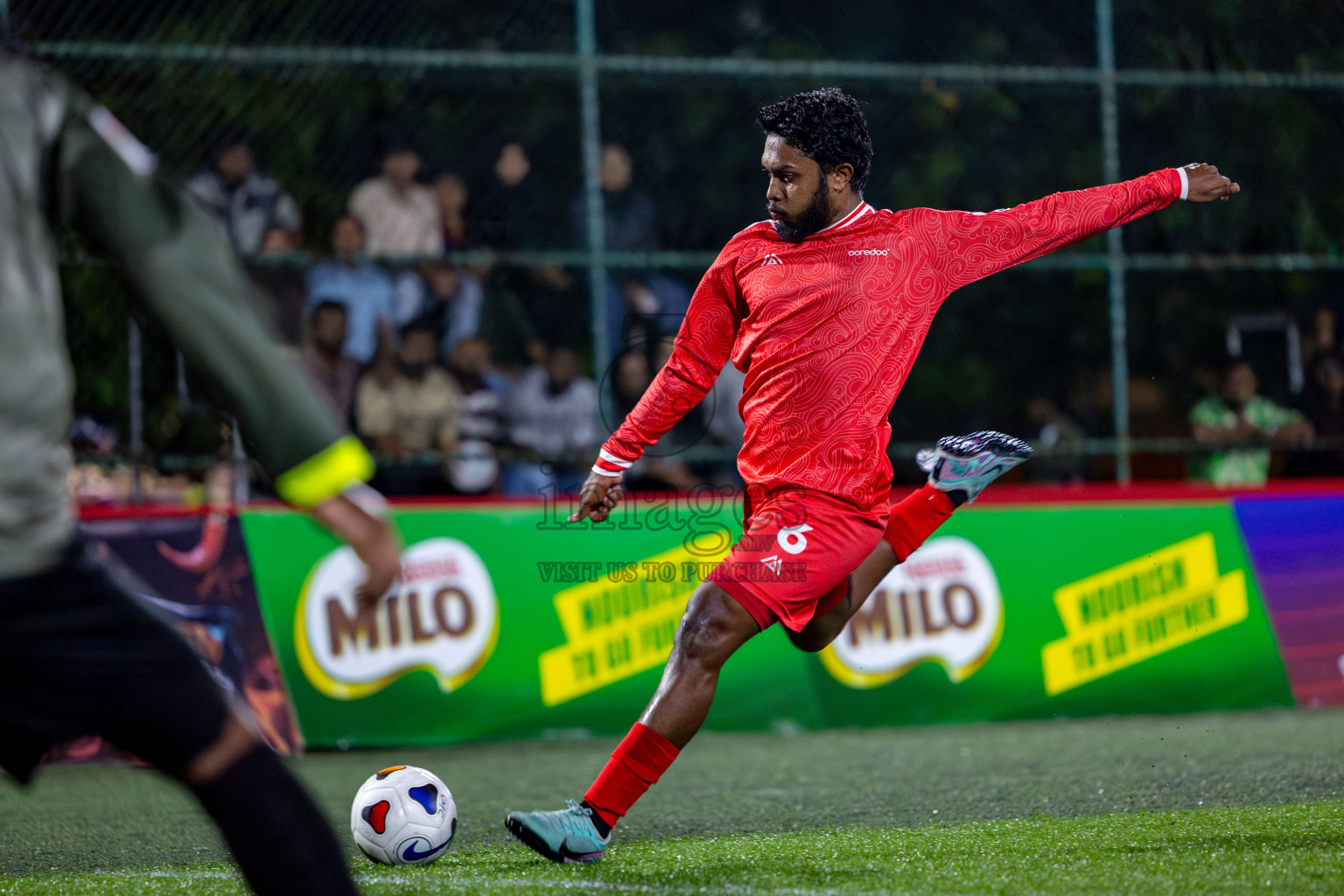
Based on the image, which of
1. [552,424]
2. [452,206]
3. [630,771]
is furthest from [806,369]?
[452,206]

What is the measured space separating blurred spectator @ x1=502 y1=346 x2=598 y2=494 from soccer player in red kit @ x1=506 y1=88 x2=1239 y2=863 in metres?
3.34

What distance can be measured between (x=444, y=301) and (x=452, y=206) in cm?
63

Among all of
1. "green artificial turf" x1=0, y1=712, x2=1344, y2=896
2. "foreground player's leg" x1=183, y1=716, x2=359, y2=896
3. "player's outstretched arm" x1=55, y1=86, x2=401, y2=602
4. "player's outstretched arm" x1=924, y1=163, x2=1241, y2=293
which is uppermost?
"player's outstretched arm" x1=924, y1=163, x2=1241, y2=293

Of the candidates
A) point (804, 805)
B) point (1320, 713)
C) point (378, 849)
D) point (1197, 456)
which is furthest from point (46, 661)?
point (1197, 456)

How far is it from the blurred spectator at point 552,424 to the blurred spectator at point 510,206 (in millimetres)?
712

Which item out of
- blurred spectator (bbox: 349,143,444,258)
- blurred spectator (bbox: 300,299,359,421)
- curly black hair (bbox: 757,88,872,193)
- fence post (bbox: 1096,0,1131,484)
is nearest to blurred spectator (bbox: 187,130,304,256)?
blurred spectator (bbox: 349,143,444,258)

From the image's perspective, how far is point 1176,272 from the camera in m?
9.20

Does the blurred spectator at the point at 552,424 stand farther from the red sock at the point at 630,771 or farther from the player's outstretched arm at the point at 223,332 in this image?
the player's outstretched arm at the point at 223,332

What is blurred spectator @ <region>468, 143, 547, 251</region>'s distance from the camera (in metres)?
8.52

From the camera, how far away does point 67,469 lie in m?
2.30

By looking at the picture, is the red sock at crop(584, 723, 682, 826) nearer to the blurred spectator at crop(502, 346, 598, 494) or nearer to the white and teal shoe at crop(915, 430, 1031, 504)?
the white and teal shoe at crop(915, 430, 1031, 504)

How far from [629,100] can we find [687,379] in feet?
14.2

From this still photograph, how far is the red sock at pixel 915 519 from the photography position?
498 cm

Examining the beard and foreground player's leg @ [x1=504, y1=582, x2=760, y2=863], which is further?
the beard
